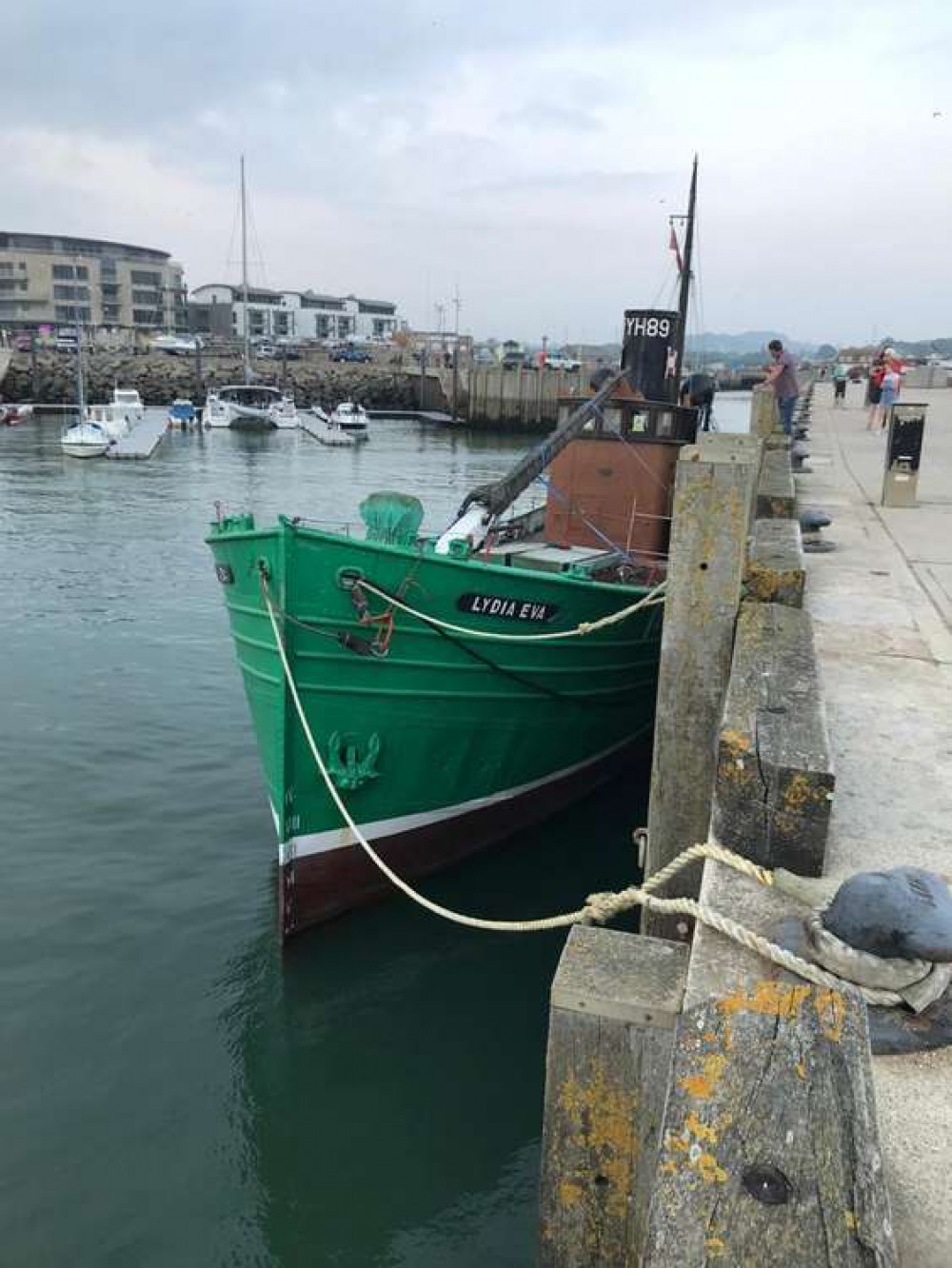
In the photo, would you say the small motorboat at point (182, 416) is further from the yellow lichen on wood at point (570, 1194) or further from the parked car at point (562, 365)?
the yellow lichen on wood at point (570, 1194)

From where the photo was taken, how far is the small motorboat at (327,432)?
162 ft

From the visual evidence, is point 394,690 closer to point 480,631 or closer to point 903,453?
point 480,631

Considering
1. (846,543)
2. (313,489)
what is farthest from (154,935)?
(313,489)

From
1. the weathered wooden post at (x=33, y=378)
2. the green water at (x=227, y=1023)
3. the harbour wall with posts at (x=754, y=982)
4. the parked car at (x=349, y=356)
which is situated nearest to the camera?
the harbour wall with posts at (x=754, y=982)

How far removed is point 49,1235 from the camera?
5293 millimetres

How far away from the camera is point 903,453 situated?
13.0 meters

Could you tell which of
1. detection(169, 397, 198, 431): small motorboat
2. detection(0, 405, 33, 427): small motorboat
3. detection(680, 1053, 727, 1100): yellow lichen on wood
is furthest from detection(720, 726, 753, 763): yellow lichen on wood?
detection(0, 405, 33, 427): small motorboat

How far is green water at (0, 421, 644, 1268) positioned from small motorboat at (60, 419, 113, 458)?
29.9 meters

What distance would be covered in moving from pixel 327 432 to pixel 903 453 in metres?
40.7

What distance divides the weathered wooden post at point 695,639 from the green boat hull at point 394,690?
8.19 feet

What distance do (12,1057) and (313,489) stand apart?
2997 centimetres

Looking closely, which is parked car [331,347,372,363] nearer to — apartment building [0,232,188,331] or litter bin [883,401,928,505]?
apartment building [0,232,188,331]

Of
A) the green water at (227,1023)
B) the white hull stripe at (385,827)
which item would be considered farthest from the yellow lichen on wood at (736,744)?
the white hull stripe at (385,827)

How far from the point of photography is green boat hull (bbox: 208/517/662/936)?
290 inches
